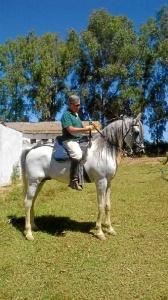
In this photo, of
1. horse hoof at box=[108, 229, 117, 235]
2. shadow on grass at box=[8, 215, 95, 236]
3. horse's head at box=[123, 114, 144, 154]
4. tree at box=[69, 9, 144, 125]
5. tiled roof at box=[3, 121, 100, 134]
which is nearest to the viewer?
horse's head at box=[123, 114, 144, 154]

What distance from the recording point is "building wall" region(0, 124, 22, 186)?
12492 mm

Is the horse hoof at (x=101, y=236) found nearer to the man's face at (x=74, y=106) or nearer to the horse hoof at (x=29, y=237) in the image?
the horse hoof at (x=29, y=237)

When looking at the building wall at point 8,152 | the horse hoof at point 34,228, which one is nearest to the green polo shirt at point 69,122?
the horse hoof at point 34,228

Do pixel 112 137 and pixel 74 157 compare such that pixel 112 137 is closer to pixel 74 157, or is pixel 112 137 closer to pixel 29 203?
pixel 74 157

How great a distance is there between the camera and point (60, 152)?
632 cm

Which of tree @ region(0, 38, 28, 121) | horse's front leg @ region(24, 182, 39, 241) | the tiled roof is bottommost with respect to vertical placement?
horse's front leg @ region(24, 182, 39, 241)

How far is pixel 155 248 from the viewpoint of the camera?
5734 millimetres

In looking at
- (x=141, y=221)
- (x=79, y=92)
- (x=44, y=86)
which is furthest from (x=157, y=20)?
(x=141, y=221)

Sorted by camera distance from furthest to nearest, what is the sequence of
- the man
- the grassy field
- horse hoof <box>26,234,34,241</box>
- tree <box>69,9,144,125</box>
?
tree <box>69,9,144,125</box> → horse hoof <box>26,234,34,241</box> → the man → the grassy field

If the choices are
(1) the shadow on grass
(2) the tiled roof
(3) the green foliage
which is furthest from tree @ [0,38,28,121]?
(1) the shadow on grass

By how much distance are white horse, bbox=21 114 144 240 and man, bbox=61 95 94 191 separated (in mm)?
226

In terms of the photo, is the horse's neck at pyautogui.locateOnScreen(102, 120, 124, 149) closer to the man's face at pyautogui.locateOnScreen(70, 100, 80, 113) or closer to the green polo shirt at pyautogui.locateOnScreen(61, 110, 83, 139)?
the green polo shirt at pyautogui.locateOnScreen(61, 110, 83, 139)

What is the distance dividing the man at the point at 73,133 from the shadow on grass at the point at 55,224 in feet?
3.44

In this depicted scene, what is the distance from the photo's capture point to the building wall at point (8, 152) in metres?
12.5
